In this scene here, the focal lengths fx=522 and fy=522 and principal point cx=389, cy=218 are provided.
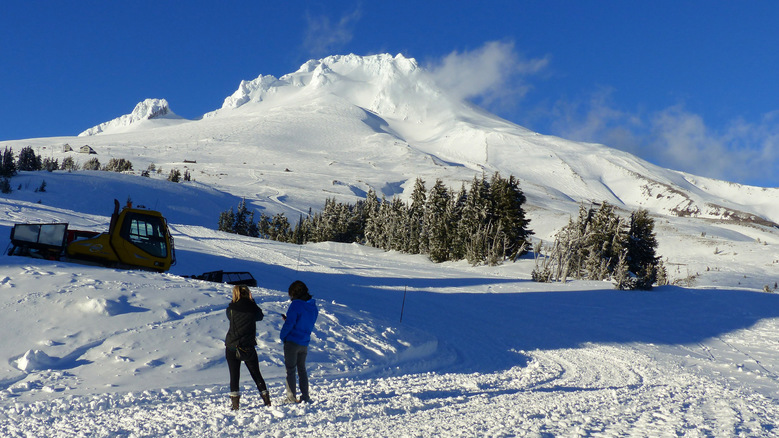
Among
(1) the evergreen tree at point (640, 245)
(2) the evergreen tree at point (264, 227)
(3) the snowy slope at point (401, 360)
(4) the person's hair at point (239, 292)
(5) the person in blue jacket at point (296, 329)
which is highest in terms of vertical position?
(1) the evergreen tree at point (640, 245)

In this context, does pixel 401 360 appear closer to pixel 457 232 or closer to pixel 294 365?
pixel 294 365

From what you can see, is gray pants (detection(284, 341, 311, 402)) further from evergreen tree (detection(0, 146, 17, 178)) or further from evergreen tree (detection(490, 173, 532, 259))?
evergreen tree (detection(0, 146, 17, 178))

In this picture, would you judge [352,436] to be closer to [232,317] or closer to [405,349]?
[232,317]

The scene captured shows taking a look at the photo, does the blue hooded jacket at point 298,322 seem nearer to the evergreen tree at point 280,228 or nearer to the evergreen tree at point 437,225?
the evergreen tree at point 437,225

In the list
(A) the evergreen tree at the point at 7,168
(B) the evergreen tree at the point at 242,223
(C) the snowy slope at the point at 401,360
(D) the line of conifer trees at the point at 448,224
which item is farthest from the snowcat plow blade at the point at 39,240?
(A) the evergreen tree at the point at 7,168

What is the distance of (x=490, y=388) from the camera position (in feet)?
28.5

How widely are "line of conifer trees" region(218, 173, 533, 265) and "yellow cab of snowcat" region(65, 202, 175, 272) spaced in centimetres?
2631

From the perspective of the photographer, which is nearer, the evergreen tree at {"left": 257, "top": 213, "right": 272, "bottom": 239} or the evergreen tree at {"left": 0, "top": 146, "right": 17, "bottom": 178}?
the evergreen tree at {"left": 0, "top": 146, "right": 17, "bottom": 178}

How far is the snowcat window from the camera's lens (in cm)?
1429

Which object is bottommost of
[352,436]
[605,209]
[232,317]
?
[352,436]

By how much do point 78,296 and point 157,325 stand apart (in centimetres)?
196

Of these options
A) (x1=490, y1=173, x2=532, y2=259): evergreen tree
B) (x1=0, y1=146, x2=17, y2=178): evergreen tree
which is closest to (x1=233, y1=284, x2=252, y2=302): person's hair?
(x1=490, y1=173, x2=532, y2=259): evergreen tree

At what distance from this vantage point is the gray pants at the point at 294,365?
23.2ft

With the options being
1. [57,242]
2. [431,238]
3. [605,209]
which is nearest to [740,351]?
[57,242]
